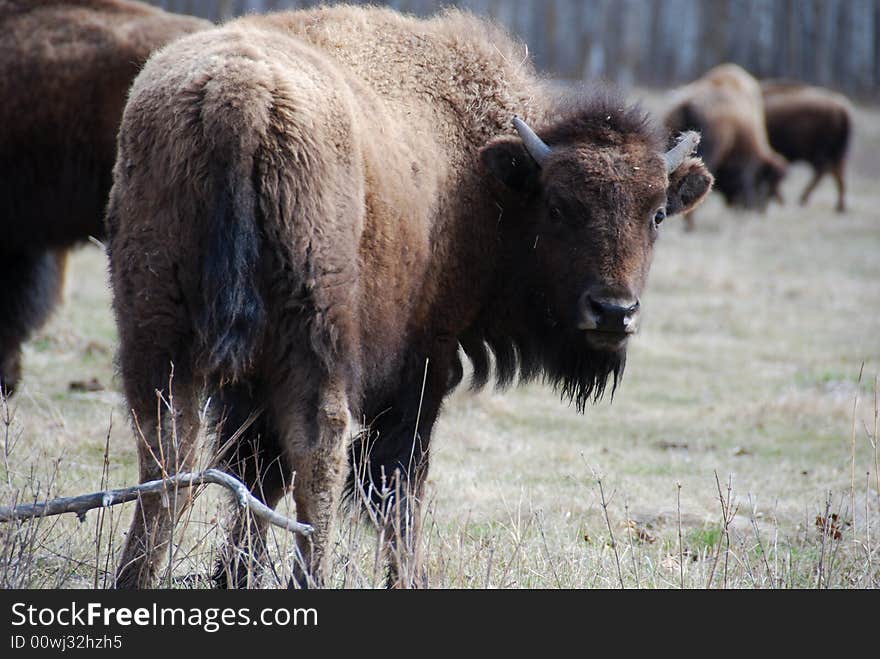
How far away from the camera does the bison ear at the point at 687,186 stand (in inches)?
205

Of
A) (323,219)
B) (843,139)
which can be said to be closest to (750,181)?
(843,139)

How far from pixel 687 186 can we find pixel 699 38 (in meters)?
24.3

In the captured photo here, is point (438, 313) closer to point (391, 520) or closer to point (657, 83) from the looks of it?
point (391, 520)

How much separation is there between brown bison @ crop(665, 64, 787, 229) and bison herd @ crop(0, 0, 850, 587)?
13209 mm

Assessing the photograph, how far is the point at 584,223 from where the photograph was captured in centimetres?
469

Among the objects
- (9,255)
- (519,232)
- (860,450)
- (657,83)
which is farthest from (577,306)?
(657,83)

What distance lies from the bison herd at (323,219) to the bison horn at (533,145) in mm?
10

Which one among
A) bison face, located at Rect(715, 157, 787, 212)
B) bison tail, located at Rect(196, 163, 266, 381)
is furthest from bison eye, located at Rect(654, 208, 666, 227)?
bison face, located at Rect(715, 157, 787, 212)

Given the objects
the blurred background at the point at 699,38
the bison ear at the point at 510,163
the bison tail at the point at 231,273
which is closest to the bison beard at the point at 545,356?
the bison ear at the point at 510,163

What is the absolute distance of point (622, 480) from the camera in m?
6.57

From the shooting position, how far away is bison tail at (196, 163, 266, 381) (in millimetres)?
3490

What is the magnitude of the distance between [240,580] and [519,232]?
1896 millimetres

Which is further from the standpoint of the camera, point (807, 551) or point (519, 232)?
point (807, 551)

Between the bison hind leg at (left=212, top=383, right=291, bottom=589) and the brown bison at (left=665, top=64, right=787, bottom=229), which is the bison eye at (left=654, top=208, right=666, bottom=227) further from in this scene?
the brown bison at (left=665, top=64, right=787, bottom=229)
